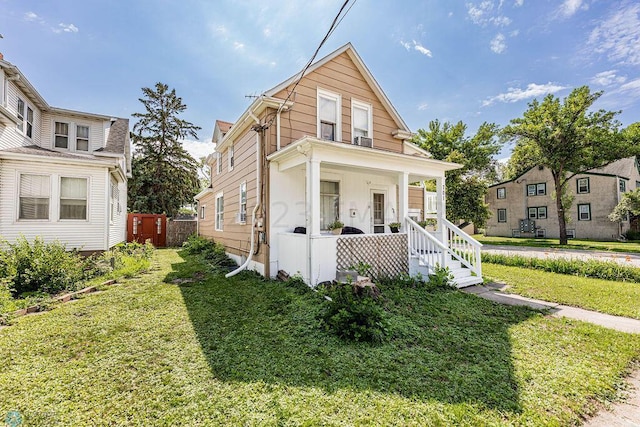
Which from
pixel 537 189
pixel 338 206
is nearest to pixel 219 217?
pixel 338 206

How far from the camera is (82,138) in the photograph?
11.2 metres

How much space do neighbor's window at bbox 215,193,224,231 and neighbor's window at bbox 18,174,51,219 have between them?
18.1 ft

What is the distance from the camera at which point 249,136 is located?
850 cm

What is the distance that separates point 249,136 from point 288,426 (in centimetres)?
778

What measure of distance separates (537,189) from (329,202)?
87.8 feet

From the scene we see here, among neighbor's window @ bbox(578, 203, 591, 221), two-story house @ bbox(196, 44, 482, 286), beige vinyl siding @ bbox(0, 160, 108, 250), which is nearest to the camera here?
two-story house @ bbox(196, 44, 482, 286)

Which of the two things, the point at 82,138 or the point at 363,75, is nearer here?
the point at 363,75

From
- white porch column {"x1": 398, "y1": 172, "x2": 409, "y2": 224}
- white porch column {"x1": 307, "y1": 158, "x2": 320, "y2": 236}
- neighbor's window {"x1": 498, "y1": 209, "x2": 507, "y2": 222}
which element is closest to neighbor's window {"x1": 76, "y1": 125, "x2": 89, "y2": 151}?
white porch column {"x1": 307, "y1": 158, "x2": 320, "y2": 236}

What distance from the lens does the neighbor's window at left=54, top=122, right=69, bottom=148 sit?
429 inches

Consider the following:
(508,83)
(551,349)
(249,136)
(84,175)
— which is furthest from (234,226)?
(508,83)

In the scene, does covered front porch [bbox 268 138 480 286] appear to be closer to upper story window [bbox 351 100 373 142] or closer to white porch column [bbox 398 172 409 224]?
white porch column [bbox 398 172 409 224]

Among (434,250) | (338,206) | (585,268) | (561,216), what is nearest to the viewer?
(434,250)

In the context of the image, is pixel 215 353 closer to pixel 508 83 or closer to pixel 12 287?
pixel 12 287

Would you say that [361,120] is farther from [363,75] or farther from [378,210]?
[378,210]
